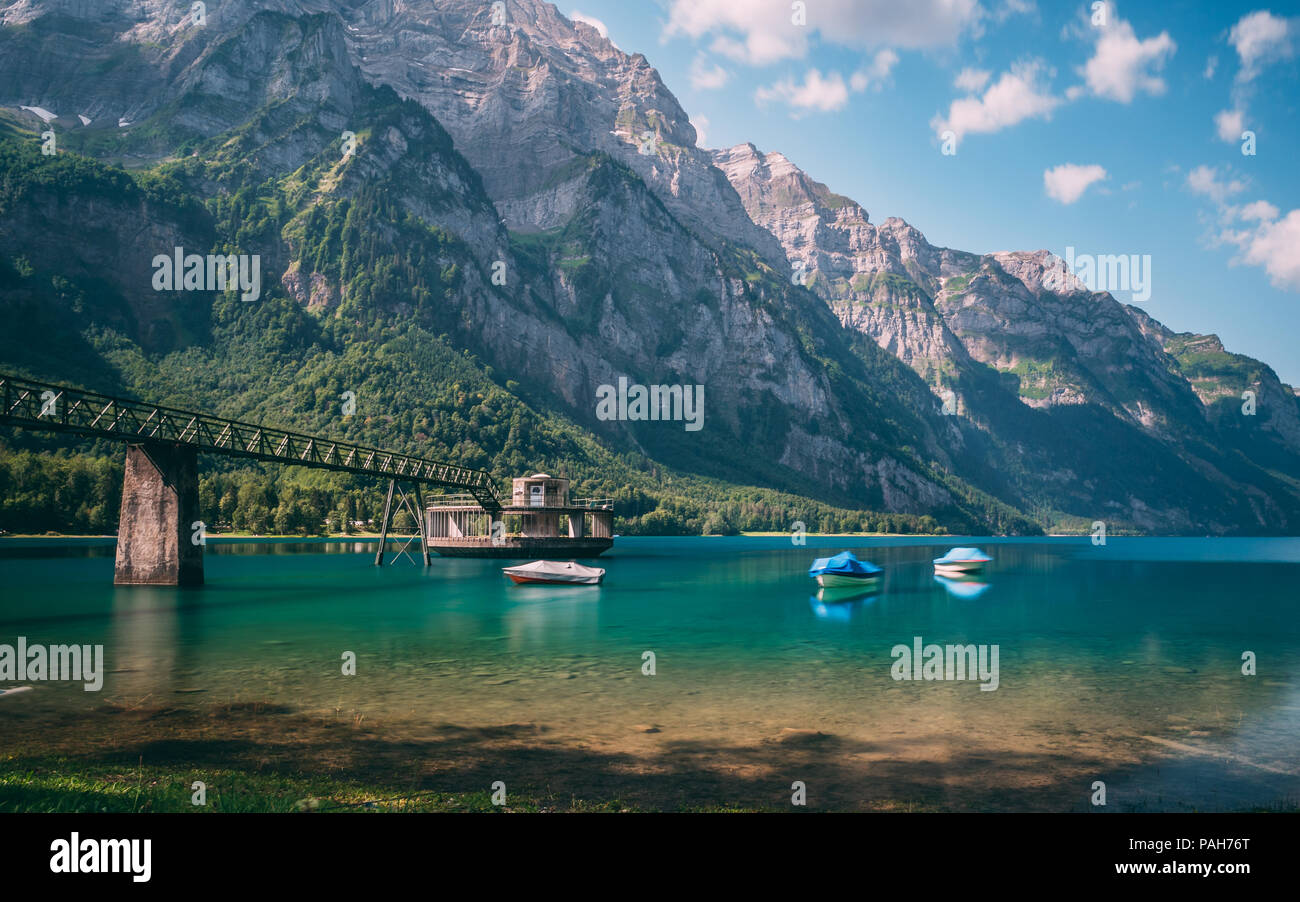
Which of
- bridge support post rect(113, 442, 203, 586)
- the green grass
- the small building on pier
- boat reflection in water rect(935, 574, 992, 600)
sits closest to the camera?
the green grass

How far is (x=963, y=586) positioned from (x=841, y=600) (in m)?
29.9

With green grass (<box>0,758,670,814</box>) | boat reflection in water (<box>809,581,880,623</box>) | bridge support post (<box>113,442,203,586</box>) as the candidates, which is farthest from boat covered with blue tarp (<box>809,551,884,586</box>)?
green grass (<box>0,758,670,814</box>)

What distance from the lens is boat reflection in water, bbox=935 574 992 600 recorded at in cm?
8631

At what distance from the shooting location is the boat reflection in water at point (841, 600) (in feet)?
211

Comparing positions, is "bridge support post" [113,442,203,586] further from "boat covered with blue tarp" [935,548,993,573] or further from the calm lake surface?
"boat covered with blue tarp" [935,548,993,573]

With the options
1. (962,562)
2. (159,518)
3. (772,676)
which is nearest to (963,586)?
(962,562)

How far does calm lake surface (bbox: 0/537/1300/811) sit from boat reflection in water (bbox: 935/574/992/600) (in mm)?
3103

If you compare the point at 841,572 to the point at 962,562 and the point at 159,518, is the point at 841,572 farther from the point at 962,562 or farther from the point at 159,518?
the point at 159,518

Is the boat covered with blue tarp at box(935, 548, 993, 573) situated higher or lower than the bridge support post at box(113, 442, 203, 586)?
lower

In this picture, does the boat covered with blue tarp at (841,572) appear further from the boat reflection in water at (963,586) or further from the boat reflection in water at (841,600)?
the boat reflection in water at (963,586)

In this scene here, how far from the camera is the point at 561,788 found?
18234mm

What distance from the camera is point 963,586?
98312 millimetres
